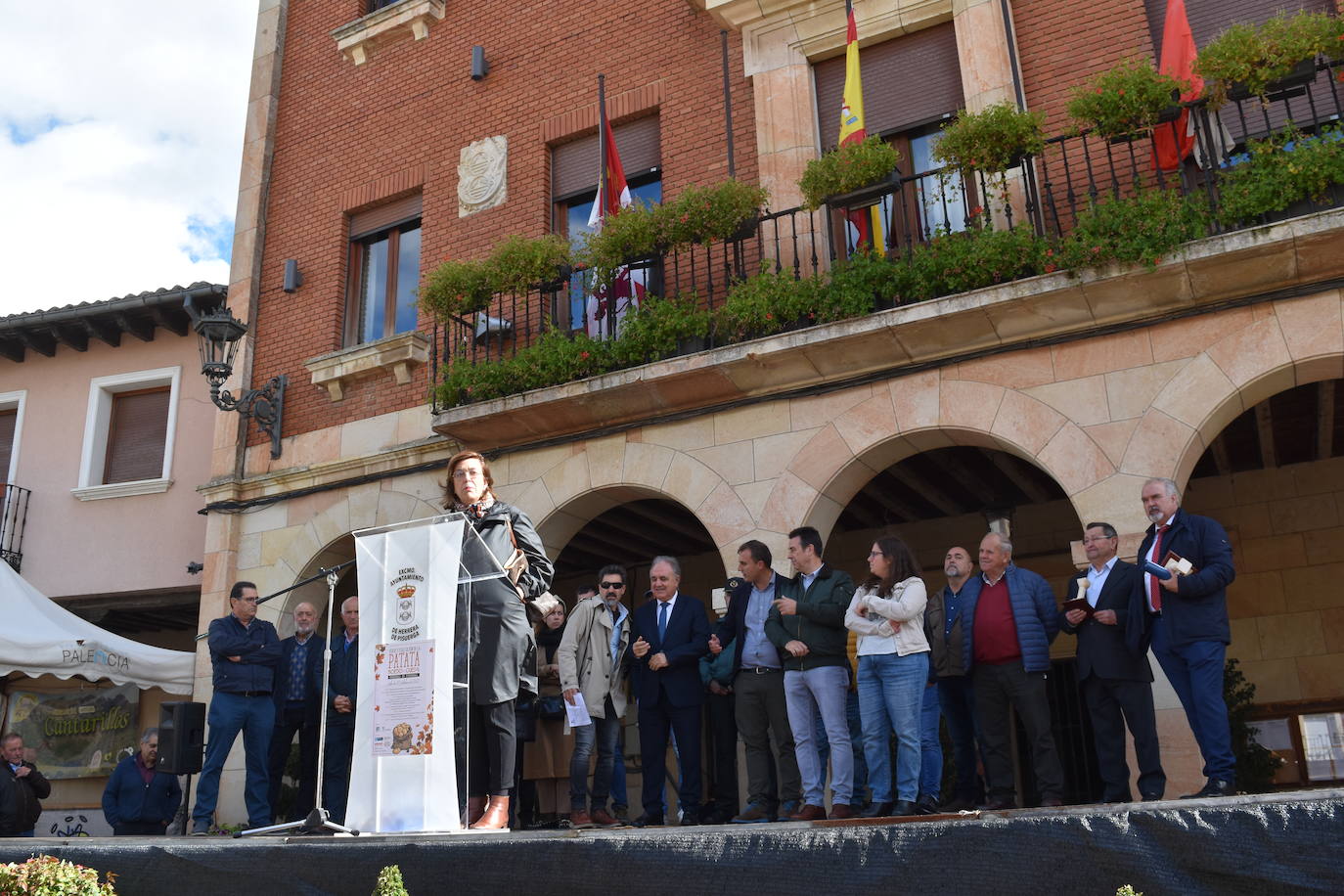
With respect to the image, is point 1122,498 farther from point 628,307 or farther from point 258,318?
point 258,318

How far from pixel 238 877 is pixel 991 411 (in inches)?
232

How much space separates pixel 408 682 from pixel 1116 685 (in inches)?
151

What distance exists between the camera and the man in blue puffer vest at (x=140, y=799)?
9633 mm

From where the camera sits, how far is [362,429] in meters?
11.6

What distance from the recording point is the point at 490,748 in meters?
5.48

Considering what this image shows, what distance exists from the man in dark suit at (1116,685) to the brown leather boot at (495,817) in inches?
127

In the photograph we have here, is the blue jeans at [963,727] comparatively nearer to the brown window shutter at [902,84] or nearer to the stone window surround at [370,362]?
the brown window shutter at [902,84]

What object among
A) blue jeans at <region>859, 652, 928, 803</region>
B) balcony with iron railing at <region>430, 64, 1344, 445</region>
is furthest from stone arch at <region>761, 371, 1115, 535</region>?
blue jeans at <region>859, 652, 928, 803</region>

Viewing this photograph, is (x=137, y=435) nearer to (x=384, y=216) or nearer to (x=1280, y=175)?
(x=384, y=216)

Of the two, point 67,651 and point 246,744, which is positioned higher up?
point 67,651

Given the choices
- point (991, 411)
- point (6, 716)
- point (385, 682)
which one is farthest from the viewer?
point (6, 716)

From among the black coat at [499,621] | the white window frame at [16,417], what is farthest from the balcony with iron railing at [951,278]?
the white window frame at [16,417]

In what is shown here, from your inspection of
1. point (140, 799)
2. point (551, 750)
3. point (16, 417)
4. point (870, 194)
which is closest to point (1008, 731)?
point (551, 750)

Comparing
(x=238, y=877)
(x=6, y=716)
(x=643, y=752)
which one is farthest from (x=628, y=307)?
(x=6, y=716)
